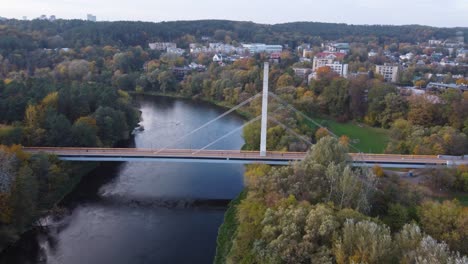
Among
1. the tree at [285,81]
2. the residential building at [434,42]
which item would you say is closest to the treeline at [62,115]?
the tree at [285,81]

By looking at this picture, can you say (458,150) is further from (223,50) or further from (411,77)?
(223,50)

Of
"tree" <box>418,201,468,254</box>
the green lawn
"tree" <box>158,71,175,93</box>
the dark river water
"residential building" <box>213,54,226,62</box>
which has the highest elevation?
"residential building" <box>213,54,226,62</box>

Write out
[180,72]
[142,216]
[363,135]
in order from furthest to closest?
[180,72]
[363,135]
[142,216]

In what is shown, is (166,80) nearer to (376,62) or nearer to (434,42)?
(376,62)

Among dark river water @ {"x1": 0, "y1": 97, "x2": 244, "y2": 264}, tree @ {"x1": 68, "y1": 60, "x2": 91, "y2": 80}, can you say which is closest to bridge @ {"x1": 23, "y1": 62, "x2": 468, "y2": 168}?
dark river water @ {"x1": 0, "y1": 97, "x2": 244, "y2": 264}

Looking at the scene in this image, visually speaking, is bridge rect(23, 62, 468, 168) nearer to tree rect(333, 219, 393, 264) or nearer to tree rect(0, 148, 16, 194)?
tree rect(0, 148, 16, 194)

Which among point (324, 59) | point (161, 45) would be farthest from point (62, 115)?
point (161, 45)

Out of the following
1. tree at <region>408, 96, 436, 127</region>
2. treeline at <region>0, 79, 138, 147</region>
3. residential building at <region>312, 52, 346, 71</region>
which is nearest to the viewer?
treeline at <region>0, 79, 138, 147</region>
